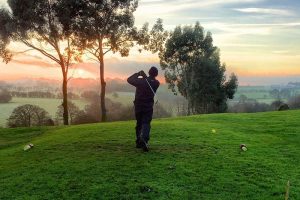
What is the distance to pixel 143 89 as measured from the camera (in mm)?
19375

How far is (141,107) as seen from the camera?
63.9ft

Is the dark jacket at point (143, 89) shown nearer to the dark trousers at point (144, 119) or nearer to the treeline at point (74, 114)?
the dark trousers at point (144, 119)

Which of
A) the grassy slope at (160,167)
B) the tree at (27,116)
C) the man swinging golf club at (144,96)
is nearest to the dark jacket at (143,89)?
the man swinging golf club at (144,96)

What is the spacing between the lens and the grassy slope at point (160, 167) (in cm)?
1460

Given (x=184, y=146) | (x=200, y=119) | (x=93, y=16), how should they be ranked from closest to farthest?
(x=184, y=146) → (x=200, y=119) → (x=93, y=16)

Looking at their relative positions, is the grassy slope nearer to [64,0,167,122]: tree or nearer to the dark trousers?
the dark trousers

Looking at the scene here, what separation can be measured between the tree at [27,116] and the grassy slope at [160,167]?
158ft

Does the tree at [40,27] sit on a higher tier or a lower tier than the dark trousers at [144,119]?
higher

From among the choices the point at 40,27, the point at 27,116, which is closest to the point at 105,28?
the point at 40,27

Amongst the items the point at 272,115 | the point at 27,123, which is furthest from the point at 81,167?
the point at 27,123

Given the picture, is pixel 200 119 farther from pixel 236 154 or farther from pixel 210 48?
pixel 210 48

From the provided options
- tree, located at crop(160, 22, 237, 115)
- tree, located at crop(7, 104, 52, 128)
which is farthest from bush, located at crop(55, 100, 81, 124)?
tree, located at crop(160, 22, 237, 115)

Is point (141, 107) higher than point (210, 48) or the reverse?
the reverse

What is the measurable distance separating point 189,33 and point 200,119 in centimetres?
5312
